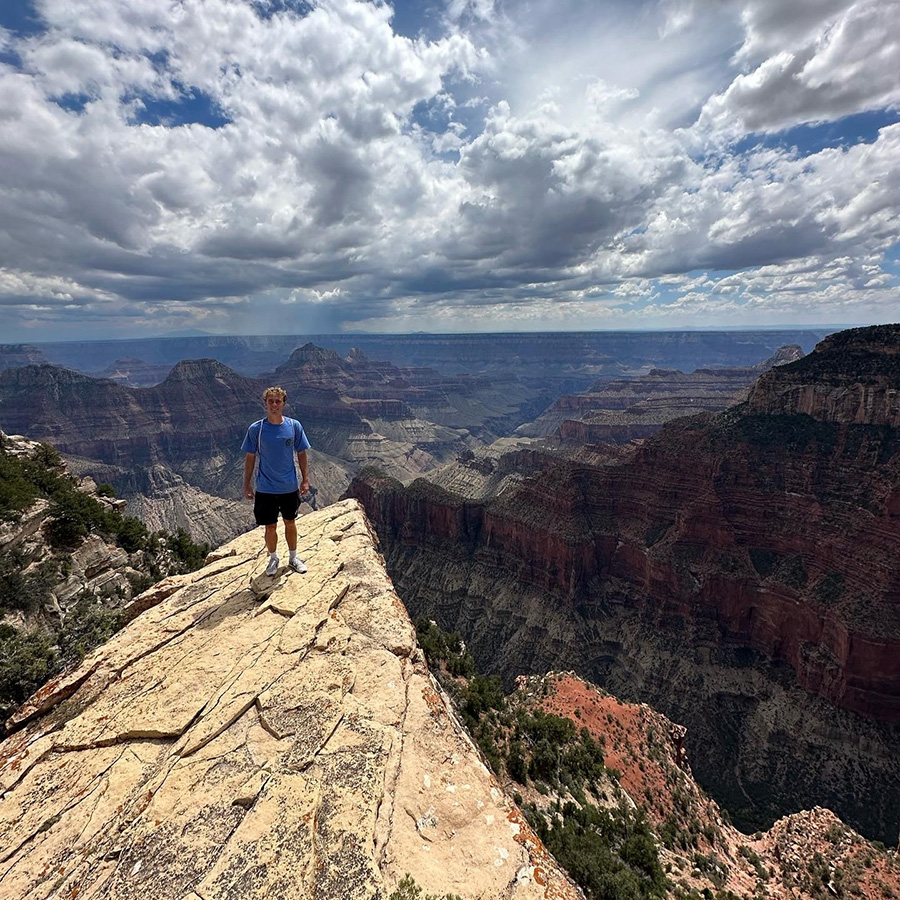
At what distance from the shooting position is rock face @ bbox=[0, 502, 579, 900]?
5.82m

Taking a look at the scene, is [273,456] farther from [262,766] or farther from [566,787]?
[566,787]

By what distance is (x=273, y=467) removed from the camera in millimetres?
12086

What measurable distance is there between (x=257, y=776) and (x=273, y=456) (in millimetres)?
7249

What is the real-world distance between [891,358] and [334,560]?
259 ft

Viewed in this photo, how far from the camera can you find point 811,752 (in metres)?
45.6

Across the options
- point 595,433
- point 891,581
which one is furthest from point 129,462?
point 891,581

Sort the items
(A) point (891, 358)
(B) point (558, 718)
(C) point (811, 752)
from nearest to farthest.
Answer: (B) point (558, 718) → (C) point (811, 752) → (A) point (891, 358)

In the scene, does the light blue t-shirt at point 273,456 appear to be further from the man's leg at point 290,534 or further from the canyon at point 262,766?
the canyon at point 262,766

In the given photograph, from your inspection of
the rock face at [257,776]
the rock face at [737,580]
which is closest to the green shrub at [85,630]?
the rock face at [257,776]

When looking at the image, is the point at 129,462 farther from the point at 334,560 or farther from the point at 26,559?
the point at 334,560

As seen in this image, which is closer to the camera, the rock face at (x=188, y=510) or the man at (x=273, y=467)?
the man at (x=273, y=467)

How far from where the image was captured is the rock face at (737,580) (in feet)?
149

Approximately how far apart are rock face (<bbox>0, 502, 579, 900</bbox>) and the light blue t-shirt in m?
3.09

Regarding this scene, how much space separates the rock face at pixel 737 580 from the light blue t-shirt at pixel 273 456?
5226 cm
